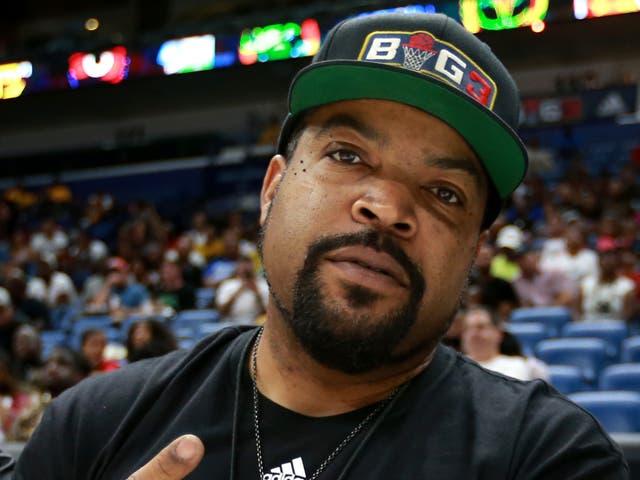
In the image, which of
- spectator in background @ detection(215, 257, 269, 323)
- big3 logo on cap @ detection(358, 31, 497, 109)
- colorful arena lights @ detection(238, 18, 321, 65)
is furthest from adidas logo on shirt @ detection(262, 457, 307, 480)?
colorful arena lights @ detection(238, 18, 321, 65)

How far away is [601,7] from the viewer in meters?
10.4

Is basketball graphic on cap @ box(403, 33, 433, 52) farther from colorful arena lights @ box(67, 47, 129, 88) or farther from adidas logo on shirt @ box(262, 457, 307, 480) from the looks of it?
colorful arena lights @ box(67, 47, 129, 88)

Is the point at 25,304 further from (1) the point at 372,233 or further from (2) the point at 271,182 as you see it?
(1) the point at 372,233

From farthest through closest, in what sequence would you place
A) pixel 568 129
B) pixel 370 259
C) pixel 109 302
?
pixel 568 129 < pixel 109 302 < pixel 370 259

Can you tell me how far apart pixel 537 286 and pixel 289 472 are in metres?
6.55

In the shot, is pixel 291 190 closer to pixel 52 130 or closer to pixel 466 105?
pixel 466 105

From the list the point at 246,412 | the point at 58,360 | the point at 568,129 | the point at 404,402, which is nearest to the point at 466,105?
the point at 404,402

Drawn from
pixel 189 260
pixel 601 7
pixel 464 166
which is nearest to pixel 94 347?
pixel 189 260

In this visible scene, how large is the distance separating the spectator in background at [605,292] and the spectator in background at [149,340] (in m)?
3.44

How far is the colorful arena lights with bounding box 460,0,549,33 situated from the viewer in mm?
10305

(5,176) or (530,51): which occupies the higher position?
(530,51)

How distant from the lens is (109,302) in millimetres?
8875

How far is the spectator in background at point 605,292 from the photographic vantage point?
22.6 ft

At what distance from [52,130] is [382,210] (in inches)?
680
